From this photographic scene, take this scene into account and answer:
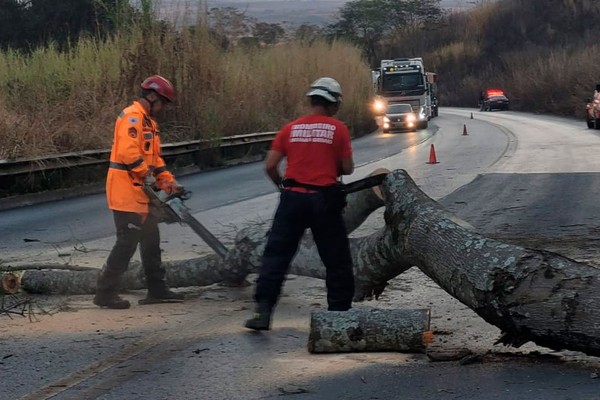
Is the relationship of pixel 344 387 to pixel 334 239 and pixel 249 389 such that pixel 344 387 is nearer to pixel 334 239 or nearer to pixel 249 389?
pixel 249 389

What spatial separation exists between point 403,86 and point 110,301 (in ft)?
125

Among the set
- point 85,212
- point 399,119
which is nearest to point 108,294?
point 85,212

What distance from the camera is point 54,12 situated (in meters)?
41.0

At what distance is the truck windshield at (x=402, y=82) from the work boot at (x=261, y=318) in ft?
127

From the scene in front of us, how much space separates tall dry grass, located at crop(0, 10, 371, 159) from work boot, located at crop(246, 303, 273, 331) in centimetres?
1213

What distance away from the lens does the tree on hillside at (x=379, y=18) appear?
10556cm

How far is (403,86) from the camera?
147ft

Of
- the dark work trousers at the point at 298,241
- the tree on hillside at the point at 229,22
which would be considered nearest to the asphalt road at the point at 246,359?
the dark work trousers at the point at 298,241

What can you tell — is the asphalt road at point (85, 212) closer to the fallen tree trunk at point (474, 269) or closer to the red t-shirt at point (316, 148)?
the fallen tree trunk at point (474, 269)

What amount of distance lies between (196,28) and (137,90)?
3.35 m

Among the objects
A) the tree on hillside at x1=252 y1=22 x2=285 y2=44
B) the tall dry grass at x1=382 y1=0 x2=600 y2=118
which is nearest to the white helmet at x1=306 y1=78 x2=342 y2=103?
the tree on hillside at x1=252 y1=22 x2=285 y2=44

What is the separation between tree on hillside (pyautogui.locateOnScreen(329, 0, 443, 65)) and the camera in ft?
346

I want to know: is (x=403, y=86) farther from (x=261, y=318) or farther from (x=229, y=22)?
(x=261, y=318)

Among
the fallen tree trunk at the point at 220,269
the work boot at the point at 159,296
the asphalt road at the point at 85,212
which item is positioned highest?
the fallen tree trunk at the point at 220,269
